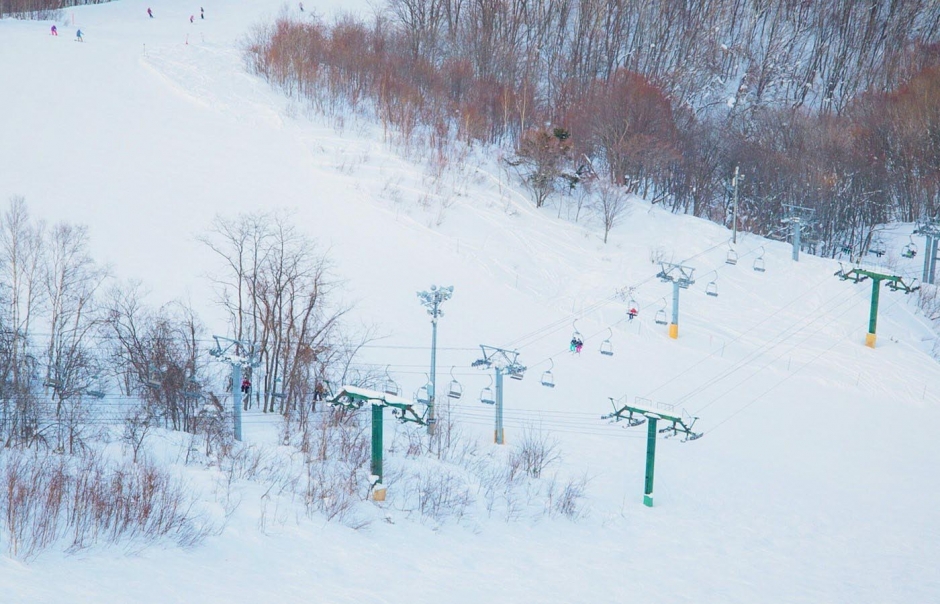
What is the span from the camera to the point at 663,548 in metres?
20.3

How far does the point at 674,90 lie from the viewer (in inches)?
2601

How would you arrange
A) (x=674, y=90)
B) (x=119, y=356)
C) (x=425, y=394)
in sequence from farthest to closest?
(x=674, y=90) → (x=119, y=356) → (x=425, y=394)

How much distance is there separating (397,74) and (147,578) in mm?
42139

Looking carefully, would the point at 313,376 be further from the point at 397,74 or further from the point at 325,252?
the point at 397,74

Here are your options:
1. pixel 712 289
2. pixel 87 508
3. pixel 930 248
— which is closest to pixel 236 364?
pixel 87 508

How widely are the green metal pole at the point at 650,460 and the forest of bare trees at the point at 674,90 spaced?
23196 mm

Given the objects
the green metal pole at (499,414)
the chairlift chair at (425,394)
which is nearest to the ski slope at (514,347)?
the green metal pole at (499,414)

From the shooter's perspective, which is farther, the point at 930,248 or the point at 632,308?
the point at 930,248

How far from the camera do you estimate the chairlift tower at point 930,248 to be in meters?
37.5

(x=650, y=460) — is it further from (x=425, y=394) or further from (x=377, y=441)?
(x=377, y=441)

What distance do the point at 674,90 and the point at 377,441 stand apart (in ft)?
176

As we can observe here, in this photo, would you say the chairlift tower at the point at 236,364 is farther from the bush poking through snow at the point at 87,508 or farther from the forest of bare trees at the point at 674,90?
the forest of bare trees at the point at 674,90

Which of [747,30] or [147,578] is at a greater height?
[747,30]

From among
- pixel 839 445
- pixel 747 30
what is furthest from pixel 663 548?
pixel 747 30
